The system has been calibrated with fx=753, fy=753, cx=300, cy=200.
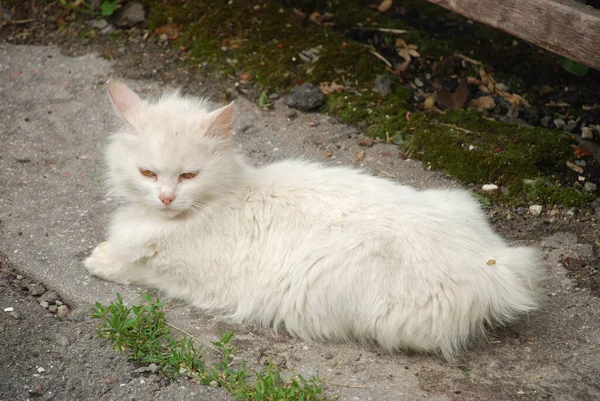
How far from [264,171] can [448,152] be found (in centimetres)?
174

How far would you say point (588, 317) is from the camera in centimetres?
404

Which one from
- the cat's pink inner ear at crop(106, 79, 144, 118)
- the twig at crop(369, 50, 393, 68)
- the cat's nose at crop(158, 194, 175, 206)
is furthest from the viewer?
the twig at crop(369, 50, 393, 68)

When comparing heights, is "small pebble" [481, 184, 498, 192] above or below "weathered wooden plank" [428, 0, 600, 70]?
below

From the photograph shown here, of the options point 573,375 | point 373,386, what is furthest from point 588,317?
point 373,386

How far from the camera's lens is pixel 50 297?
4.03 m

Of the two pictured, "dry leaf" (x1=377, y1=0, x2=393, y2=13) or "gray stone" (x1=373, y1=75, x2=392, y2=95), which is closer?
"gray stone" (x1=373, y1=75, x2=392, y2=95)

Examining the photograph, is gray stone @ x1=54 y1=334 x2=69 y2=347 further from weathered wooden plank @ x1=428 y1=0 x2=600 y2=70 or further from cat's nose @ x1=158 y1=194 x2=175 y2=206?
weathered wooden plank @ x1=428 y1=0 x2=600 y2=70

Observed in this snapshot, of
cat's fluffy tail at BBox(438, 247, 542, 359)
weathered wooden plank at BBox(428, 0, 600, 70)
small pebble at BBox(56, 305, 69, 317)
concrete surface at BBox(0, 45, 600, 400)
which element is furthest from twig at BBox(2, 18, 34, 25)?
cat's fluffy tail at BBox(438, 247, 542, 359)

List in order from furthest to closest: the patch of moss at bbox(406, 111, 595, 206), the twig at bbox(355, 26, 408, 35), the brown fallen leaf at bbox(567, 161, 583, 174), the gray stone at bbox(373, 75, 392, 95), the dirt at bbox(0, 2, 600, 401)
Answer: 1. the twig at bbox(355, 26, 408, 35)
2. the gray stone at bbox(373, 75, 392, 95)
3. the brown fallen leaf at bbox(567, 161, 583, 174)
4. the patch of moss at bbox(406, 111, 595, 206)
5. the dirt at bbox(0, 2, 600, 401)


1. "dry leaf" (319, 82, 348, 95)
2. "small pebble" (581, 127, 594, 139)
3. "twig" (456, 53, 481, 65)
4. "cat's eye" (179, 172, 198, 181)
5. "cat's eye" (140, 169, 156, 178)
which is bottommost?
"dry leaf" (319, 82, 348, 95)

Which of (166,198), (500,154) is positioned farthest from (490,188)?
(166,198)

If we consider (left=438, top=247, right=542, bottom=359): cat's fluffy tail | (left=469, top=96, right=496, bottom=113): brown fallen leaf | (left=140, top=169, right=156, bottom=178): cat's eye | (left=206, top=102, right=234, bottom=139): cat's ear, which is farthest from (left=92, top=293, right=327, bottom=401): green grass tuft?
(left=469, top=96, right=496, bottom=113): brown fallen leaf

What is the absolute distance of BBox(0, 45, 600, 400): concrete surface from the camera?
357 centimetres

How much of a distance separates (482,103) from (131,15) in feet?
10.5
